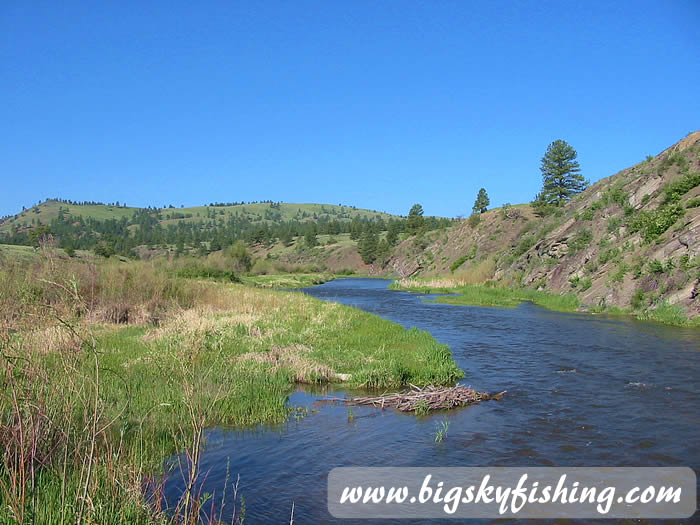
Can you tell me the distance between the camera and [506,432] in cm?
1079

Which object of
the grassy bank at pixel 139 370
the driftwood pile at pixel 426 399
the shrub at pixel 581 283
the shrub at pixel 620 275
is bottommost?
the driftwood pile at pixel 426 399

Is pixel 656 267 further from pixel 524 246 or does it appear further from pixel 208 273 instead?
pixel 208 273

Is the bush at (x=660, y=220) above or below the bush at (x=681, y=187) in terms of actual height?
below

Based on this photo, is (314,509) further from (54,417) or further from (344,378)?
(344,378)

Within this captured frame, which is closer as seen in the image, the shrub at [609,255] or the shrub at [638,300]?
the shrub at [638,300]

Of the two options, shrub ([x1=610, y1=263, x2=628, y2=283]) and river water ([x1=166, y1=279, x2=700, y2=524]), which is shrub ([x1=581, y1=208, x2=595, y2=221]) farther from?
river water ([x1=166, y1=279, x2=700, y2=524])

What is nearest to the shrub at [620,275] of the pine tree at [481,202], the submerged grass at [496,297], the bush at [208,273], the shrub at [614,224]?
the submerged grass at [496,297]

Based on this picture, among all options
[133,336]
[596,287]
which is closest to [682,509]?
[133,336]

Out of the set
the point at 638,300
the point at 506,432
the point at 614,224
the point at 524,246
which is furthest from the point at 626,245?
the point at 506,432

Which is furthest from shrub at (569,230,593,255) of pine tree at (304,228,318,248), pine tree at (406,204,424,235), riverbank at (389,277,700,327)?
pine tree at (304,228,318,248)

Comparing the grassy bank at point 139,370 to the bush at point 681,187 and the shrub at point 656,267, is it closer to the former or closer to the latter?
the shrub at point 656,267

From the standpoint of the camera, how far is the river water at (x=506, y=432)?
28.6ft

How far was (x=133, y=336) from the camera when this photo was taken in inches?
750

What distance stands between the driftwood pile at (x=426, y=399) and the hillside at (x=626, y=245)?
18292 millimetres
